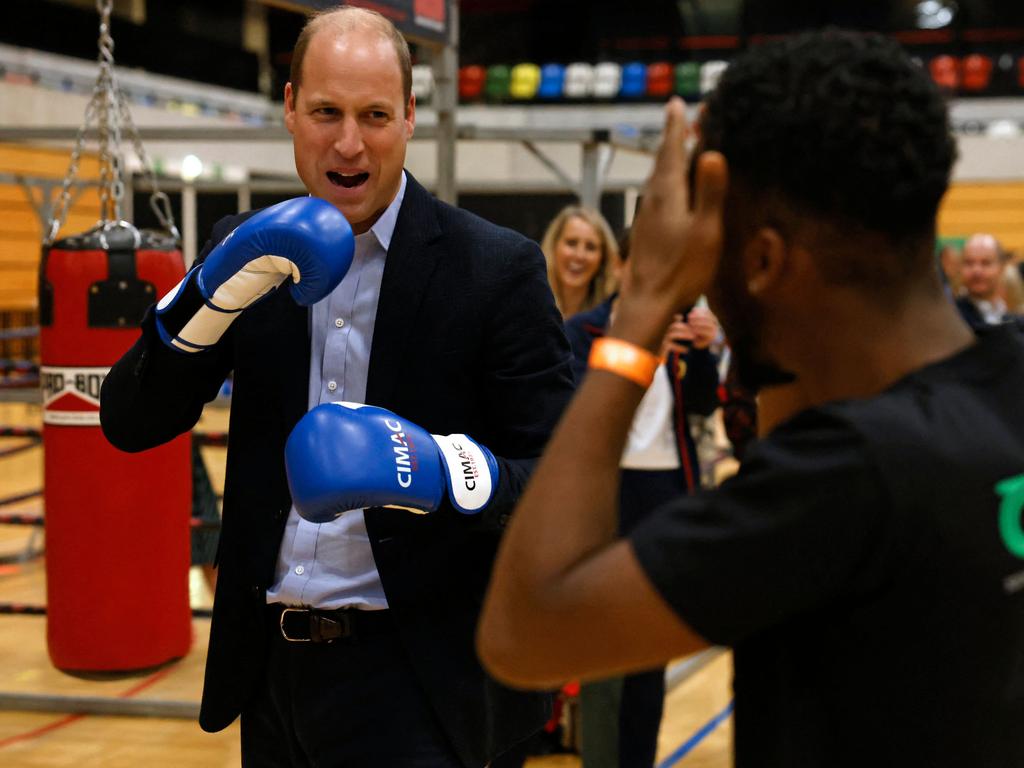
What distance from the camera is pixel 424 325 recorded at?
66.2 inches

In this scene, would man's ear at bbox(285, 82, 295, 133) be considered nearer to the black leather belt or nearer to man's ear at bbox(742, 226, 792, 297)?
the black leather belt

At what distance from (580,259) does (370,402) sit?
2547 mm

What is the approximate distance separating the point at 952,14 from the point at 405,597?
1505 centimetres

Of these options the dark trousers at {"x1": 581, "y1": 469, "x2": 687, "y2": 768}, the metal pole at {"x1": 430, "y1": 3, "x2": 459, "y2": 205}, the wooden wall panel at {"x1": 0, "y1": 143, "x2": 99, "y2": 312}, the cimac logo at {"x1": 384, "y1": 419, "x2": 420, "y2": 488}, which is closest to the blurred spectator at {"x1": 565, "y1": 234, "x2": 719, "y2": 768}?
the dark trousers at {"x1": 581, "y1": 469, "x2": 687, "y2": 768}

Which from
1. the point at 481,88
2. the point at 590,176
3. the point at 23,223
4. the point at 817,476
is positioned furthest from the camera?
the point at 481,88

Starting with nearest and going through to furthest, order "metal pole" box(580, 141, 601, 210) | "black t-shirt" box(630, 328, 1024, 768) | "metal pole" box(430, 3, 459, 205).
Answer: "black t-shirt" box(630, 328, 1024, 768) → "metal pole" box(430, 3, 459, 205) → "metal pole" box(580, 141, 601, 210)

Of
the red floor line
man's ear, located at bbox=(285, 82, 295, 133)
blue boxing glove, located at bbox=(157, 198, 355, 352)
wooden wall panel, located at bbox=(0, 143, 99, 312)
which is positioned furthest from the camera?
wooden wall panel, located at bbox=(0, 143, 99, 312)

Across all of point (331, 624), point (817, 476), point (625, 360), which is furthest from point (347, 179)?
point (817, 476)

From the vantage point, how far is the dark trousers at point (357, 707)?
1.62 metres

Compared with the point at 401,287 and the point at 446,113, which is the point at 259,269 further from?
the point at 446,113

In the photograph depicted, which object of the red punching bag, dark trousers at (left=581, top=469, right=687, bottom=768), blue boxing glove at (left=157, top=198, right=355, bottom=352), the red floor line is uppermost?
blue boxing glove at (left=157, top=198, right=355, bottom=352)

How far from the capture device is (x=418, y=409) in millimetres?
1684

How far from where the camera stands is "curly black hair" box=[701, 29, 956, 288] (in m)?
0.88

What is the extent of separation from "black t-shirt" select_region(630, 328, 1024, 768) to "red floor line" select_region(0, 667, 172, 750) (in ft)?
11.2
